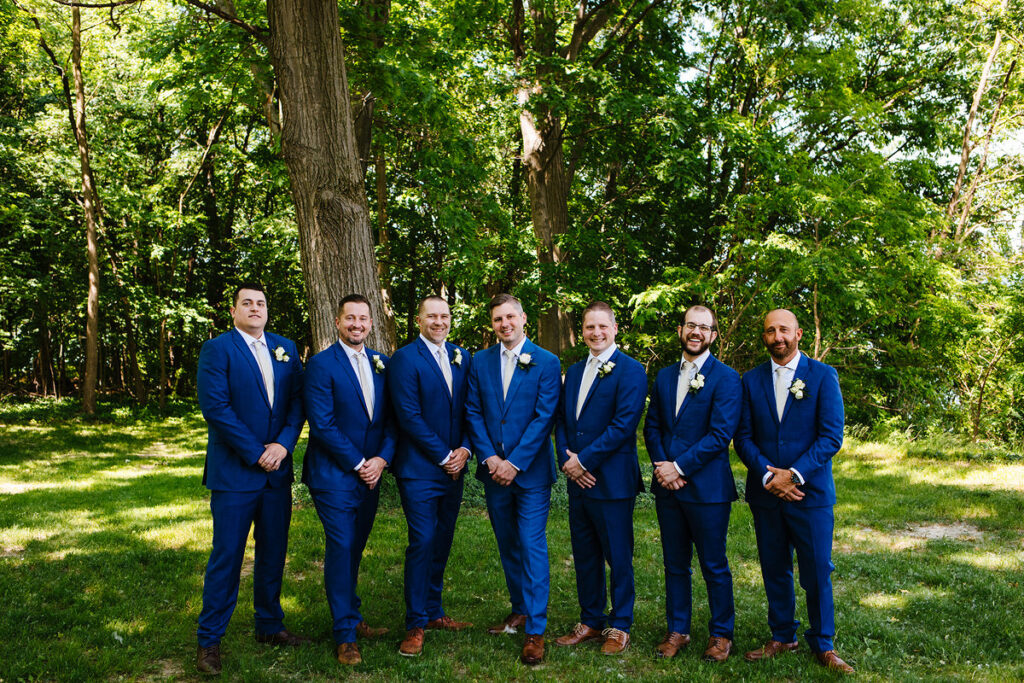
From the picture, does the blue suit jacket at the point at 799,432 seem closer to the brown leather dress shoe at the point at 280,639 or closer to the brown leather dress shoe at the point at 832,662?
the brown leather dress shoe at the point at 832,662

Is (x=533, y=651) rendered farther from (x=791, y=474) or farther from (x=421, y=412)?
(x=791, y=474)

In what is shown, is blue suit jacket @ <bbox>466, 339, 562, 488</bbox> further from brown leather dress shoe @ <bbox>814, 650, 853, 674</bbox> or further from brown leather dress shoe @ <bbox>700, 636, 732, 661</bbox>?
brown leather dress shoe @ <bbox>814, 650, 853, 674</bbox>

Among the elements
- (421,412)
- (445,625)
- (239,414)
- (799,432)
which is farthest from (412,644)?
(799,432)

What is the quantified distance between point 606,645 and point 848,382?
459 inches

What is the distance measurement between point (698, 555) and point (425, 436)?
185 cm

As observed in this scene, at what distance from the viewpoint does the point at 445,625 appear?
4.79 meters

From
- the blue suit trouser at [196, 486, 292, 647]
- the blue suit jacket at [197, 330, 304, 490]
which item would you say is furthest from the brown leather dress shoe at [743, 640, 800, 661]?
the blue suit jacket at [197, 330, 304, 490]

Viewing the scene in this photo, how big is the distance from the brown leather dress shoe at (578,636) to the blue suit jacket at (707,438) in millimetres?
1054

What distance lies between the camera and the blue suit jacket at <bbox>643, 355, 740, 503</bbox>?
4223 mm

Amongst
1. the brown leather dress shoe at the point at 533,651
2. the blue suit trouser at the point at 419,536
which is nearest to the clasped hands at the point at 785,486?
the brown leather dress shoe at the point at 533,651

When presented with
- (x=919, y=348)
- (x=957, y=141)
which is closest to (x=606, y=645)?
(x=919, y=348)

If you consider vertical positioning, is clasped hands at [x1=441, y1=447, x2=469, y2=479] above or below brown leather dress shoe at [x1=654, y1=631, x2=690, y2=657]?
above

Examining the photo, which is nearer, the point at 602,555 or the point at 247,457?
the point at 247,457

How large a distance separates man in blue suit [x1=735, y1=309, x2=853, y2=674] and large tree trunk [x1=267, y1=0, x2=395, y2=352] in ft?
14.3
